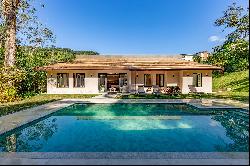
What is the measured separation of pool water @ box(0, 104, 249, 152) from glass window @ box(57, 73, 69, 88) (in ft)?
41.8

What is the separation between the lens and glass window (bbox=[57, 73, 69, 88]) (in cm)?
3017

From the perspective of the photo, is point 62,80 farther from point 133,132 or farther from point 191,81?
point 133,132

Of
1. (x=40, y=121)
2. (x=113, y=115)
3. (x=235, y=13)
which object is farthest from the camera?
(x=235, y=13)

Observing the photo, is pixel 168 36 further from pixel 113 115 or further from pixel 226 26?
pixel 113 115

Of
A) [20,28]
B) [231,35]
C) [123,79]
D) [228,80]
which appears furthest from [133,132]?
[228,80]

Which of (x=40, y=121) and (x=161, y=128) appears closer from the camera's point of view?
(x=161, y=128)

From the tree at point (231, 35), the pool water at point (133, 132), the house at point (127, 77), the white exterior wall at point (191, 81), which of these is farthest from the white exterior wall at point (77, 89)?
the tree at point (231, 35)

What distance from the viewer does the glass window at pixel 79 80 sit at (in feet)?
98.9

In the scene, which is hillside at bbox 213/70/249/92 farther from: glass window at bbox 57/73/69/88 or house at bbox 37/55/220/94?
glass window at bbox 57/73/69/88

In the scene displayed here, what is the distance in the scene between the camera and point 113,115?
16.0m

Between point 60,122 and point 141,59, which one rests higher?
point 141,59

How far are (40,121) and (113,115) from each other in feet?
12.8

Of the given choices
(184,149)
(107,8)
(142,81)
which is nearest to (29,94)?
(142,81)

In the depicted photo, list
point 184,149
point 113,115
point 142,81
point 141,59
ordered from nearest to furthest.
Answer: point 184,149 < point 113,115 < point 142,81 < point 141,59
